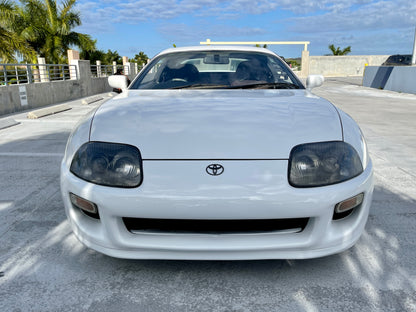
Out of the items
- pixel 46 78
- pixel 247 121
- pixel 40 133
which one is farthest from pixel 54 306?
pixel 46 78

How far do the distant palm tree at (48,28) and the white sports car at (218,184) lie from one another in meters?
22.0

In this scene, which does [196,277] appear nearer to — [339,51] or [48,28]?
[48,28]

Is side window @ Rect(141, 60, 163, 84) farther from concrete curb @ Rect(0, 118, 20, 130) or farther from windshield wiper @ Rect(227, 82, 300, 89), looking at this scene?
concrete curb @ Rect(0, 118, 20, 130)

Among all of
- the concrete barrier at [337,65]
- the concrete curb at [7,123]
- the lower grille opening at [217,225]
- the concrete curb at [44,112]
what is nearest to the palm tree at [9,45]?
the concrete curb at [44,112]

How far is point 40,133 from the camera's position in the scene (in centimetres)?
648

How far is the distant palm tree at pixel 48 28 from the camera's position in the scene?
20.9 meters

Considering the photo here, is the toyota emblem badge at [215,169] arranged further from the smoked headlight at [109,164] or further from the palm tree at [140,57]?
the palm tree at [140,57]

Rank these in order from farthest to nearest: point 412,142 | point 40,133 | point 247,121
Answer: point 40,133
point 412,142
point 247,121

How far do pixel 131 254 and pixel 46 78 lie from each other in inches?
520

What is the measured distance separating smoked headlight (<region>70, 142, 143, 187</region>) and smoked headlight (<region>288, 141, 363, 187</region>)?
765mm

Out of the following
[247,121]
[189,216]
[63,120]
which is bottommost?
[63,120]

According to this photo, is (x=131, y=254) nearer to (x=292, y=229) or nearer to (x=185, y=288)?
(x=185, y=288)

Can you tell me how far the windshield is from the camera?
3012 millimetres

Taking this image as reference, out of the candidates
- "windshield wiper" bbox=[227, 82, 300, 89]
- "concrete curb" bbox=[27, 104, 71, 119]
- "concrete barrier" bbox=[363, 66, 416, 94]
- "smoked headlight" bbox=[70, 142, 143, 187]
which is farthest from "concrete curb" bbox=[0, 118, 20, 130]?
"concrete barrier" bbox=[363, 66, 416, 94]
